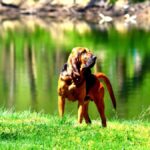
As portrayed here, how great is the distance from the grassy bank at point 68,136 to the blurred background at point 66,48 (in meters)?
2.68

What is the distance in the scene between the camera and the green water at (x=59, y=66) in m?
24.8

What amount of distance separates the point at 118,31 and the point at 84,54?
63093mm

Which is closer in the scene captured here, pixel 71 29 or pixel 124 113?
pixel 124 113

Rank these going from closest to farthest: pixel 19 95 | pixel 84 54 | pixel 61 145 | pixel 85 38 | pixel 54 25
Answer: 1. pixel 61 145
2. pixel 84 54
3. pixel 19 95
4. pixel 85 38
5. pixel 54 25

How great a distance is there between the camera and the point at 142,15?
95500 millimetres

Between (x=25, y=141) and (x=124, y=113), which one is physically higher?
(x=25, y=141)

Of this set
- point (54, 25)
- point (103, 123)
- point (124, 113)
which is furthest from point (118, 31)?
point (103, 123)

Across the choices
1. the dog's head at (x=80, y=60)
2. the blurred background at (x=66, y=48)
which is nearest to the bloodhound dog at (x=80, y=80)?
the dog's head at (x=80, y=60)

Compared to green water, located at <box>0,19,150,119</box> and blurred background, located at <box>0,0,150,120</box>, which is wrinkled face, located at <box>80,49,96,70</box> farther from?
green water, located at <box>0,19,150,119</box>

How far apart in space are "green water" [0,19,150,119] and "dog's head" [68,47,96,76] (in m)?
9.05

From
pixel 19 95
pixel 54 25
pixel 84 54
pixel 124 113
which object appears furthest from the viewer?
pixel 54 25

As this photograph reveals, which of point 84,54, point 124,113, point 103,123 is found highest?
point 84,54

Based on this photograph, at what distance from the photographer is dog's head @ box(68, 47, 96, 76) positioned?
28.0 ft

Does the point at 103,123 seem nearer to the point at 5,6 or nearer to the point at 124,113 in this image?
the point at 124,113
